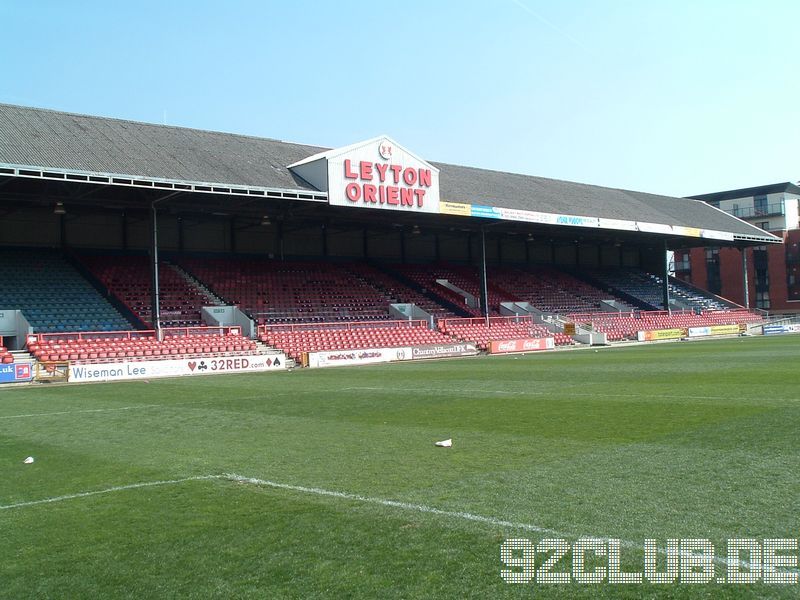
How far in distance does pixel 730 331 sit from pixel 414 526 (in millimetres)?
51434

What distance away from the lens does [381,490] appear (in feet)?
25.0

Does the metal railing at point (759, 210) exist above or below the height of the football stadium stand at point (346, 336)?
above

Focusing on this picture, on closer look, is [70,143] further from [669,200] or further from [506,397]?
[669,200]

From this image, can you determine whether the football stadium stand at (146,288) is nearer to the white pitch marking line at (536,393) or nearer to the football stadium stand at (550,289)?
the white pitch marking line at (536,393)

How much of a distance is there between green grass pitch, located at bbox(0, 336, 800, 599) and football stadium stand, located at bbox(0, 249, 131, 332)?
16.3 meters

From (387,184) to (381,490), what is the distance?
1173 inches

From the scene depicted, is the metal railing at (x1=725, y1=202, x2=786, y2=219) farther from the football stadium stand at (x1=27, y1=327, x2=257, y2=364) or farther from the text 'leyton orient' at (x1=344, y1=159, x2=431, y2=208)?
the football stadium stand at (x1=27, y1=327, x2=257, y2=364)

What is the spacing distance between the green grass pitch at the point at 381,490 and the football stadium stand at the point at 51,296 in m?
16.3

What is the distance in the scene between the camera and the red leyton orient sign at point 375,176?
3447 centimetres

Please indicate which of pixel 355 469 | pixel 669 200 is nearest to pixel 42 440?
pixel 355 469

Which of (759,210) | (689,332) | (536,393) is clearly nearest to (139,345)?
(536,393)

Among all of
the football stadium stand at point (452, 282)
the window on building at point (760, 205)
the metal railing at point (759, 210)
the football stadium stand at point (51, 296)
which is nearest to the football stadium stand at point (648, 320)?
the football stadium stand at point (452, 282)

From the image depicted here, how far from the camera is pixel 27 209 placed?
35.1 metres

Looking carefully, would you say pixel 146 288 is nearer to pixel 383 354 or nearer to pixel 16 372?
pixel 16 372
